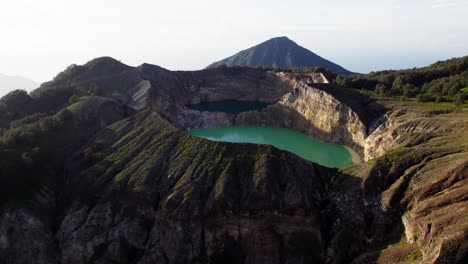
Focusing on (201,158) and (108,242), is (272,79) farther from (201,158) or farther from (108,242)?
(108,242)

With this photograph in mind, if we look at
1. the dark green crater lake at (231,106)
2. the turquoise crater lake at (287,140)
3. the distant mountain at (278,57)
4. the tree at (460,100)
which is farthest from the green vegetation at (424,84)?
the distant mountain at (278,57)

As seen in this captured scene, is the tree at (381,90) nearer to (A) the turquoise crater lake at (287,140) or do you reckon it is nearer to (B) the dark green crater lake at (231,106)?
(A) the turquoise crater lake at (287,140)

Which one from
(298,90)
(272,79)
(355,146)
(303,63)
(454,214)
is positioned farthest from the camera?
(303,63)

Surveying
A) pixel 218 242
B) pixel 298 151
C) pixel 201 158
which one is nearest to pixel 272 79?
pixel 298 151

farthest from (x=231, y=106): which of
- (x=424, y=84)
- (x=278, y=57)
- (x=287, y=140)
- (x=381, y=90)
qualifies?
(x=278, y=57)

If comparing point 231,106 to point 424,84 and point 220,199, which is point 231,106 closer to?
point 424,84

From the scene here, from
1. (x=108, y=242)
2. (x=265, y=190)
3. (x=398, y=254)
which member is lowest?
(x=108, y=242)

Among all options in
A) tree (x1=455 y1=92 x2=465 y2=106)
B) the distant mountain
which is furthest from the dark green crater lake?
the distant mountain
